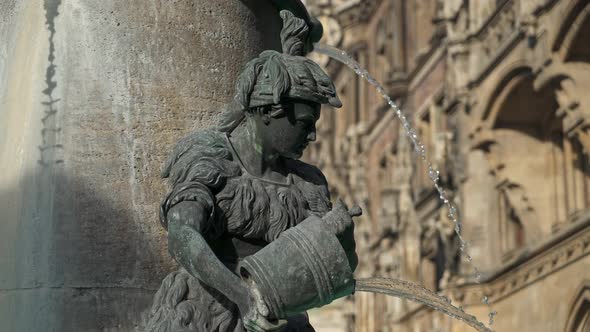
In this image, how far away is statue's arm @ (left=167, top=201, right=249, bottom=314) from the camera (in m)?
4.33

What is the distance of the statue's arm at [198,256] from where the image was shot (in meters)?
4.33

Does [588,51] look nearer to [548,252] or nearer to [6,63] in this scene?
[548,252]

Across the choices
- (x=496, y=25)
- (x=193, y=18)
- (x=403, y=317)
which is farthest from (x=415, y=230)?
(x=193, y=18)

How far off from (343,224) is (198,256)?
1.49ft

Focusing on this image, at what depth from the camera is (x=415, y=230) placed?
115 ft

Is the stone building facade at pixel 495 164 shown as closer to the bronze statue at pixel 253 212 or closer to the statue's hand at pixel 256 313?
Result: the bronze statue at pixel 253 212

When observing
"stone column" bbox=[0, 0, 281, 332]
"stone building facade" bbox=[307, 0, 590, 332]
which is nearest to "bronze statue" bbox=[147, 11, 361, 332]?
"stone column" bbox=[0, 0, 281, 332]

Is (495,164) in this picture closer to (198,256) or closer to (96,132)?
(96,132)

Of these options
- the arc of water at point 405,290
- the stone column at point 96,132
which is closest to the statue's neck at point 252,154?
the stone column at point 96,132

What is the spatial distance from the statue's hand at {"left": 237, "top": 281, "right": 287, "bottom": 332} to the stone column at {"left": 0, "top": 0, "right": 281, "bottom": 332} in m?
0.77

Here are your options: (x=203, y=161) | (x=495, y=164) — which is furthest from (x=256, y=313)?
(x=495, y=164)

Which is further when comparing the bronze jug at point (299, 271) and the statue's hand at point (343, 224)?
the statue's hand at point (343, 224)

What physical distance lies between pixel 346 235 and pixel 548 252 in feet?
63.8

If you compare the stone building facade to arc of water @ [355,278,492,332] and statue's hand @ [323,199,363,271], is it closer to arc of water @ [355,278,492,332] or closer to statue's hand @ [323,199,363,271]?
arc of water @ [355,278,492,332]
